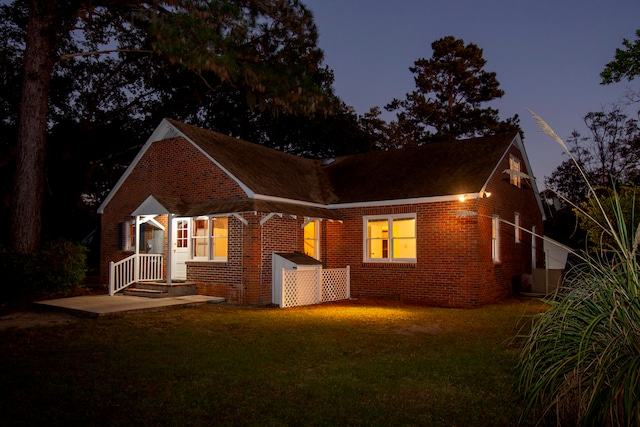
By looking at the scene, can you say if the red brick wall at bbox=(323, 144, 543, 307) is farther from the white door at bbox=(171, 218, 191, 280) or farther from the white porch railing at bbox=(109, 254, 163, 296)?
the white porch railing at bbox=(109, 254, 163, 296)

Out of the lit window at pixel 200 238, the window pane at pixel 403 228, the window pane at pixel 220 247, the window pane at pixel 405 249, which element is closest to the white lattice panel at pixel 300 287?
the window pane at pixel 220 247

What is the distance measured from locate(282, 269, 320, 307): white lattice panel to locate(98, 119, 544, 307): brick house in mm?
1049

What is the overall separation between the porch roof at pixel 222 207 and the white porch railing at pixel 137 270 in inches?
67.6

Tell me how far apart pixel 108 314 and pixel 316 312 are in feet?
16.8

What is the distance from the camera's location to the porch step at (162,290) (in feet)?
49.4

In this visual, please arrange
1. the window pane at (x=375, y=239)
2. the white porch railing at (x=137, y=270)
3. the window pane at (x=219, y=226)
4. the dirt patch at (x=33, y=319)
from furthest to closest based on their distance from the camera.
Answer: the window pane at (x=375, y=239)
the window pane at (x=219, y=226)
the white porch railing at (x=137, y=270)
the dirt patch at (x=33, y=319)

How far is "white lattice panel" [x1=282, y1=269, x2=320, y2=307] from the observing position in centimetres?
1416

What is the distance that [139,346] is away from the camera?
27.3 feet

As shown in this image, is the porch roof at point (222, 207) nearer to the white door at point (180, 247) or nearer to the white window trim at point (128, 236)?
the white door at point (180, 247)

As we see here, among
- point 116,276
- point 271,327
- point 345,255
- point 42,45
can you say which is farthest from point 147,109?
point 271,327

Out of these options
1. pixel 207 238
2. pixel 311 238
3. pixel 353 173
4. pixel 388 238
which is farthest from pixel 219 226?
pixel 353 173

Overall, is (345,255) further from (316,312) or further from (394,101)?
(394,101)

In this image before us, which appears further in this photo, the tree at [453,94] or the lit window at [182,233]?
the tree at [453,94]

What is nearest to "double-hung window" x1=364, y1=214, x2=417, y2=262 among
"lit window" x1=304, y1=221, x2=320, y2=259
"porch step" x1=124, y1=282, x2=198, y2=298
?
"lit window" x1=304, y1=221, x2=320, y2=259
